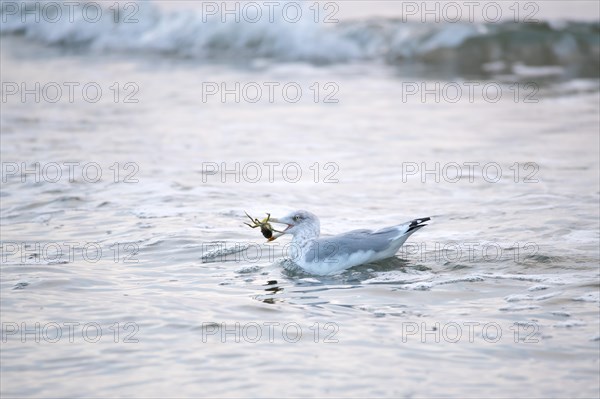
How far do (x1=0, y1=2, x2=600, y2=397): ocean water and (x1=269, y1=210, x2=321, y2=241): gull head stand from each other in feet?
0.97

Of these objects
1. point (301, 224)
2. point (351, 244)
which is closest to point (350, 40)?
point (301, 224)

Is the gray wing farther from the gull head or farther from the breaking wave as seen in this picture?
the breaking wave

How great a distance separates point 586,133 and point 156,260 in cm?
733

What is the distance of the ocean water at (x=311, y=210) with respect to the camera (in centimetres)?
638

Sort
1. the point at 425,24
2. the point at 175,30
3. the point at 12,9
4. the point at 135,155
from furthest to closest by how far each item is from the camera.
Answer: the point at 12,9, the point at 175,30, the point at 425,24, the point at 135,155

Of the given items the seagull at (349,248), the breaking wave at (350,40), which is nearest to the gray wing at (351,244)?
the seagull at (349,248)

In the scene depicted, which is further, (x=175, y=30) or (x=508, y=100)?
(x=175, y=30)

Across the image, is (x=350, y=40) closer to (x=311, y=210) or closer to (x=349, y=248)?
(x=311, y=210)

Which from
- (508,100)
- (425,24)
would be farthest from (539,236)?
(425,24)

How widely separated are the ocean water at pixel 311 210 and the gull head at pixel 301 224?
296mm

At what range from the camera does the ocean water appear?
20.9 feet

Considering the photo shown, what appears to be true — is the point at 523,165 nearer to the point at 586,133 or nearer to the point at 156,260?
the point at 586,133

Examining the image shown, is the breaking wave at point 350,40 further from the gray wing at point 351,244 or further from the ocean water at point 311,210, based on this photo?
the gray wing at point 351,244

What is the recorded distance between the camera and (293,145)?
1382 centimetres
